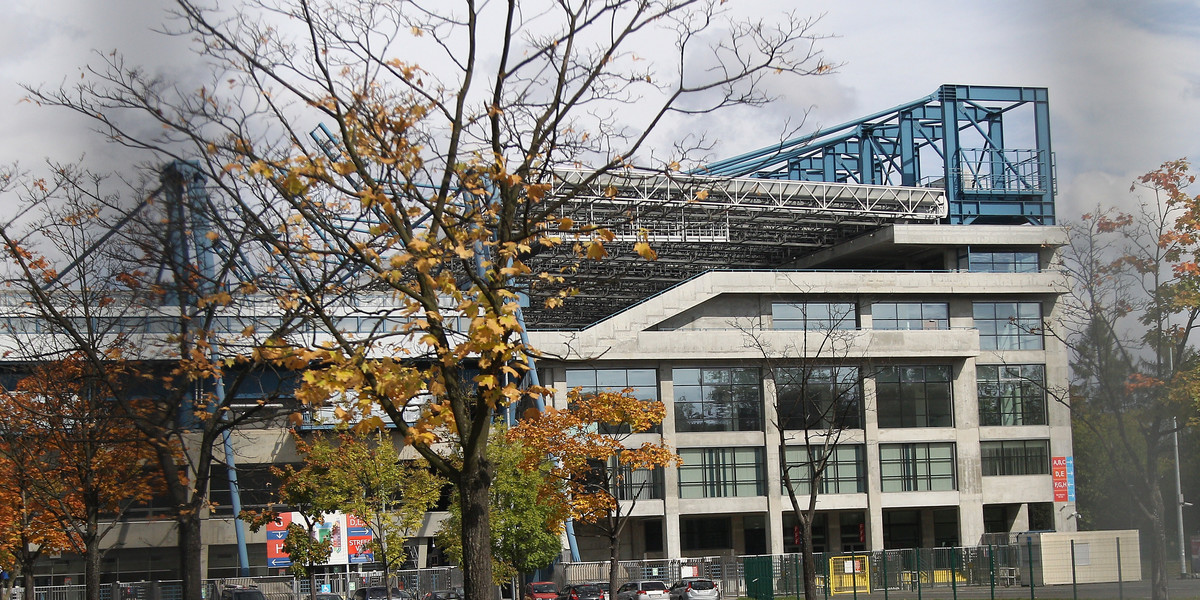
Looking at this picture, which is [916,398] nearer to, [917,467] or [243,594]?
[917,467]

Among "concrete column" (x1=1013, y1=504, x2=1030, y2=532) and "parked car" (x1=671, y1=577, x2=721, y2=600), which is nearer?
"parked car" (x1=671, y1=577, x2=721, y2=600)

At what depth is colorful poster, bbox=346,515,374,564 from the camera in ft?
128

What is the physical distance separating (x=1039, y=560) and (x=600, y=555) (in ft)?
106

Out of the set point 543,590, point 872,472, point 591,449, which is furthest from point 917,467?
point 591,449

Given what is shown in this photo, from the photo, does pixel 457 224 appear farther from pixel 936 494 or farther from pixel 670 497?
pixel 936 494

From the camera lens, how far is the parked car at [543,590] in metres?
51.3

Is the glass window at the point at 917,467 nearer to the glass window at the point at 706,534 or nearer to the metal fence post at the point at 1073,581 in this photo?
the glass window at the point at 706,534

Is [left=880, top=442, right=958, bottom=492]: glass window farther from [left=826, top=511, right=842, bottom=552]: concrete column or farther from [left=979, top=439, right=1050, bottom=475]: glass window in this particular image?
[left=826, top=511, right=842, bottom=552]: concrete column

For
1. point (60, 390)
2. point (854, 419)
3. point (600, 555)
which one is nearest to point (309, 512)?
point (60, 390)

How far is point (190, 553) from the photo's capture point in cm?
1694

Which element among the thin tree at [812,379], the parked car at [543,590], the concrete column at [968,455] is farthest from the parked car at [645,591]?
the concrete column at [968,455]

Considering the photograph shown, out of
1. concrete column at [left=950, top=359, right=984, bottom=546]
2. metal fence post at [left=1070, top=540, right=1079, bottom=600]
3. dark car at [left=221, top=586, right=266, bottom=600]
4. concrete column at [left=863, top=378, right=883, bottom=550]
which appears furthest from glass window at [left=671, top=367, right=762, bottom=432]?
metal fence post at [left=1070, top=540, right=1079, bottom=600]

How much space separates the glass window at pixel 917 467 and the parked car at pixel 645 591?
2040 cm

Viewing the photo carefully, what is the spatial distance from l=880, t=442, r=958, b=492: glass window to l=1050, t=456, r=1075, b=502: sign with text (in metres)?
5.65
